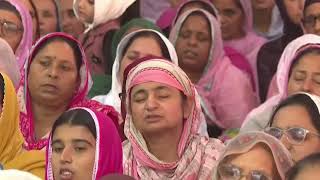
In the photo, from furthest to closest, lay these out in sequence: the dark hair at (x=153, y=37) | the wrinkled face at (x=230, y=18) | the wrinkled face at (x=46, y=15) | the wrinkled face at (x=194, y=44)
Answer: the wrinkled face at (x=230, y=18) → the wrinkled face at (x=46, y=15) → the wrinkled face at (x=194, y=44) → the dark hair at (x=153, y=37)

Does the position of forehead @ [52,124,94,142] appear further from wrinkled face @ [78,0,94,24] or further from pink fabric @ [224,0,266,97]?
pink fabric @ [224,0,266,97]

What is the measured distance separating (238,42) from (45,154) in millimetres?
2195

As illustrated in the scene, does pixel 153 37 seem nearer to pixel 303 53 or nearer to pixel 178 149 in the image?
pixel 303 53

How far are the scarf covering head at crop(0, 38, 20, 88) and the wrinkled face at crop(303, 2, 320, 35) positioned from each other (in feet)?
5.19

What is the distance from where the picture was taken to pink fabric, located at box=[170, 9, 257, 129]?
5.46 metres

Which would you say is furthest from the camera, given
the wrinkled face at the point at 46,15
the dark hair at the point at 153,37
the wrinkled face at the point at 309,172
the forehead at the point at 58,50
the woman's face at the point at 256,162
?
the wrinkled face at the point at 46,15

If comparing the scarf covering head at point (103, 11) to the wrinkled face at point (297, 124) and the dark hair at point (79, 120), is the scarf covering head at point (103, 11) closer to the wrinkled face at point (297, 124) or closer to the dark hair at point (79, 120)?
the dark hair at point (79, 120)

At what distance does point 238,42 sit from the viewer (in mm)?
6125

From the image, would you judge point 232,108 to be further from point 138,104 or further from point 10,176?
point 10,176

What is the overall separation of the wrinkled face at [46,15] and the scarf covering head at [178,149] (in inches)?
60.0

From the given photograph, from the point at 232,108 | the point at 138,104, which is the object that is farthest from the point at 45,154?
the point at 232,108

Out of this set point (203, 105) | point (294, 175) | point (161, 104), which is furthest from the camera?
point (203, 105)

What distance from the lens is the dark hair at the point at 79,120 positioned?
3910 millimetres

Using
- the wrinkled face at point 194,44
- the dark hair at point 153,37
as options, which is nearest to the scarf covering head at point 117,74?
the dark hair at point 153,37
